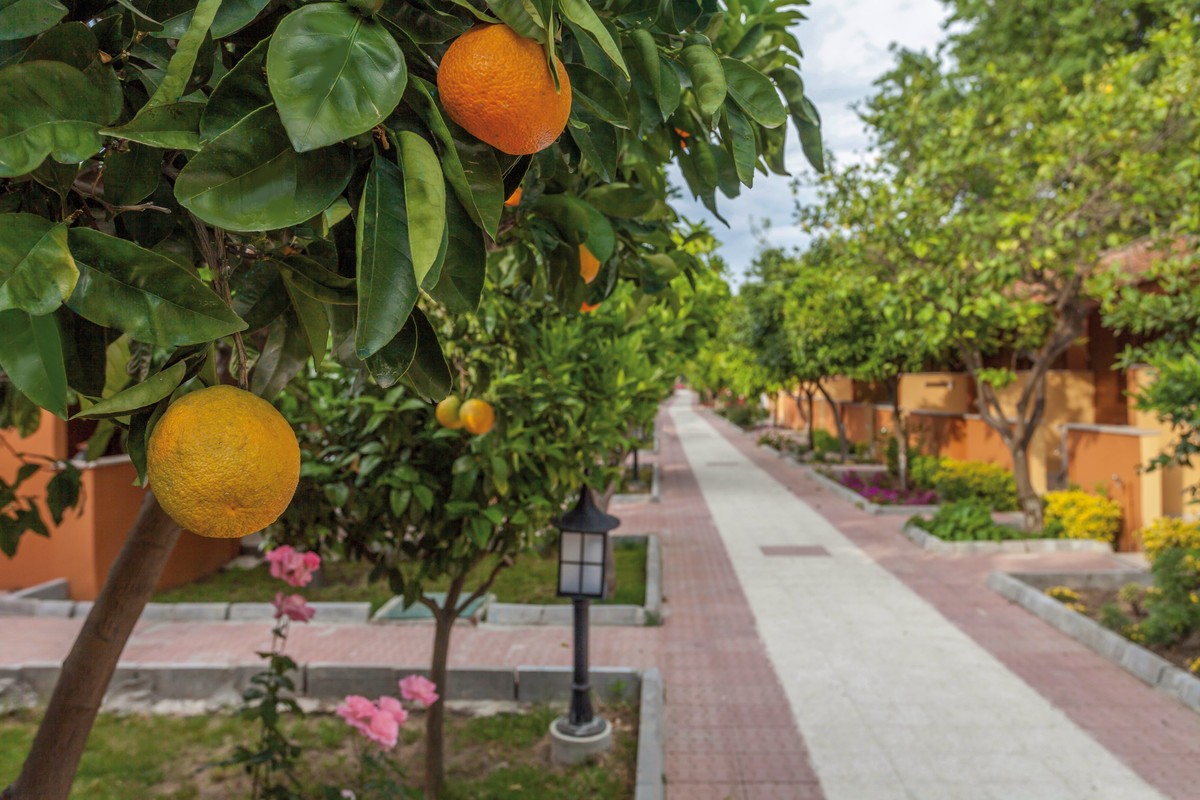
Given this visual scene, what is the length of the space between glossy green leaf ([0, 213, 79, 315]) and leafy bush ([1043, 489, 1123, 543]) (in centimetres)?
1199

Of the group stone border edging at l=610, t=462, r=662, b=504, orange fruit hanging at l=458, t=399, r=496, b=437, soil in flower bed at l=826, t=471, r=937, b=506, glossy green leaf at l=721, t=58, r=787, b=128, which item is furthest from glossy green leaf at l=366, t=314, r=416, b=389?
stone border edging at l=610, t=462, r=662, b=504

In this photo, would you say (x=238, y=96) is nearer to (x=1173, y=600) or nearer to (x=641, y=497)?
(x=1173, y=600)

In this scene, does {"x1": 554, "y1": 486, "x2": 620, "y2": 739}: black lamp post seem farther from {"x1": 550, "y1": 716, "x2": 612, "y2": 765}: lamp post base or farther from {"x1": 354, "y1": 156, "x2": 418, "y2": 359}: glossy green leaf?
{"x1": 354, "y1": 156, "x2": 418, "y2": 359}: glossy green leaf

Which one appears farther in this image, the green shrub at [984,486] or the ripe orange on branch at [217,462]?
the green shrub at [984,486]

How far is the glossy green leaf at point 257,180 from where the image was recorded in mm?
766

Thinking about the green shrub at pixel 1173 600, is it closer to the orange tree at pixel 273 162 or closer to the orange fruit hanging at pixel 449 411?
the orange fruit hanging at pixel 449 411

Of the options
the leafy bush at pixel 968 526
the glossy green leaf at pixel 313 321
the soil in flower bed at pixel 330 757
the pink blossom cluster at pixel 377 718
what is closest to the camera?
the glossy green leaf at pixel 313 321

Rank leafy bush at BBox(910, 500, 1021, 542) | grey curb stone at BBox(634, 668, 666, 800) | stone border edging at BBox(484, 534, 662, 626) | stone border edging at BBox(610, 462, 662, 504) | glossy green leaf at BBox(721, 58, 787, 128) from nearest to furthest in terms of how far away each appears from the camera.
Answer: glossy green leaf at BBox(721, 58, 787, 128) → grey curb stone at BBox(634, 668, 666, 800) → stone border edging at BBox(484, 534, 662, 626) → leafy bush at BBox(910, 500, 1021, 542) → stone border edging at BBox(610, 462, 662, 504)

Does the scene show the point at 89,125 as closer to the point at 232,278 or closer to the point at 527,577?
the point at 232,278

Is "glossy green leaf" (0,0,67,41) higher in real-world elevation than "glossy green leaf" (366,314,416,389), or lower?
higher

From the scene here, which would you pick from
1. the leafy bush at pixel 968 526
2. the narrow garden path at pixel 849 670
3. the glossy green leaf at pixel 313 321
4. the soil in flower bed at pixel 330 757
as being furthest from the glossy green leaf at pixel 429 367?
the leafy bush at pixel 968 526

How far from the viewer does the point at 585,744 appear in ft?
16.5

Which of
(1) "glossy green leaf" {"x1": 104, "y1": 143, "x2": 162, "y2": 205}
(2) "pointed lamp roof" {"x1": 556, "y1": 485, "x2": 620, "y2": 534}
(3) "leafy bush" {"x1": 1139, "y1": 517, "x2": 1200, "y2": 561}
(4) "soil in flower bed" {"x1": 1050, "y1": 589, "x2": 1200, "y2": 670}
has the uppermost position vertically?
(1) "glossy green leaf" {"x1": 104, "y1": 143, "x2": 162, "y2": 205}

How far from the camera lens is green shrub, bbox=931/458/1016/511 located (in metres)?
13.6
